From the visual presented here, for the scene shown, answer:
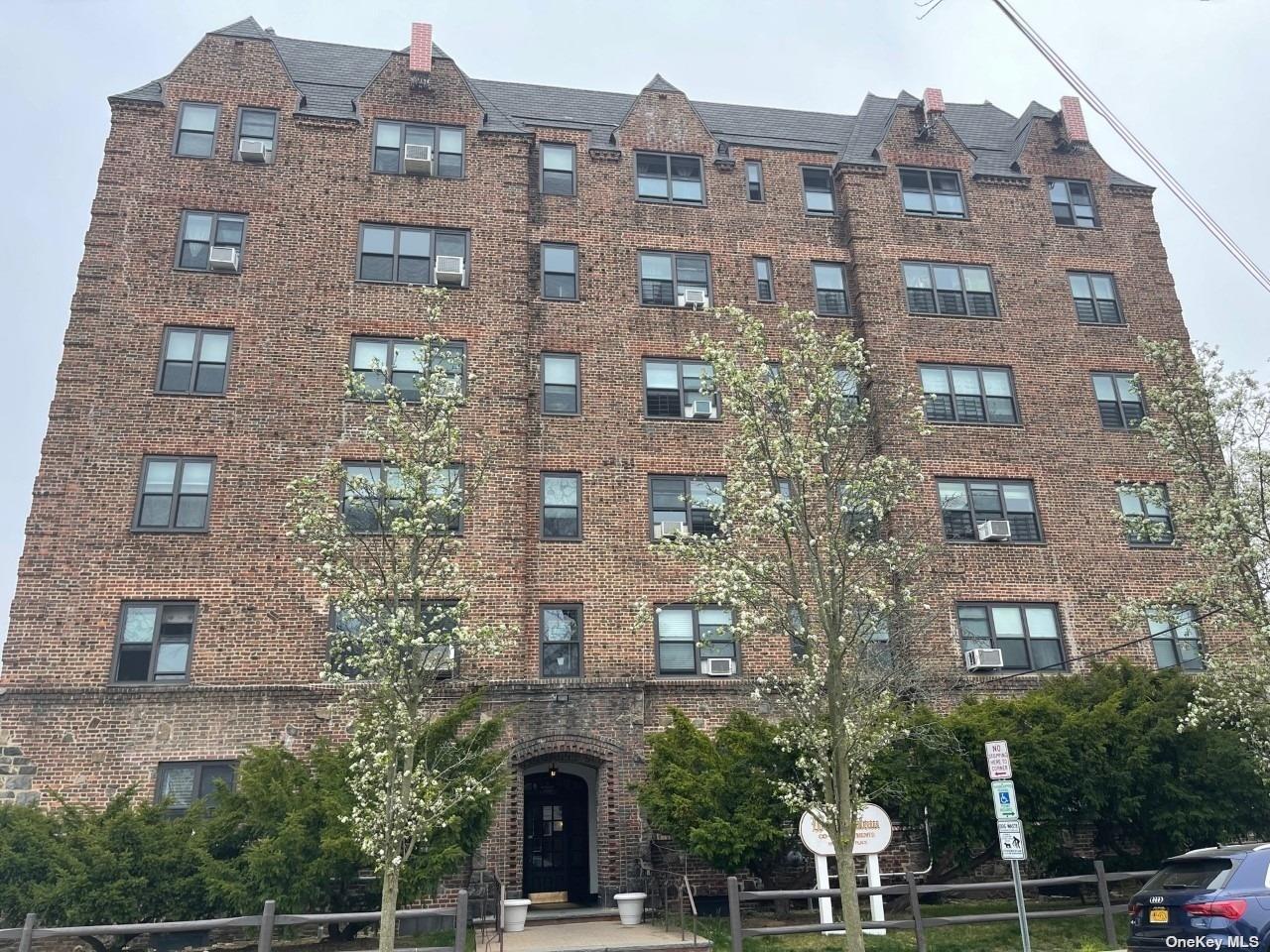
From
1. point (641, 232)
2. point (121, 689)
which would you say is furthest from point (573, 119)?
point (121, 689)

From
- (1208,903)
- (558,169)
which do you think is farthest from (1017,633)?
(558,169)

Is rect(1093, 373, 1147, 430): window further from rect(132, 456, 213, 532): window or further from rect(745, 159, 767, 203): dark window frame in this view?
rect(132, 456, 213, 532): window

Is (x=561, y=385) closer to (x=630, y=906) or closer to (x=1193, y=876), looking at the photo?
(x=630, y=906)

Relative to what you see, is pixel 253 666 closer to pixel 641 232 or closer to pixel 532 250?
pixel 532 250

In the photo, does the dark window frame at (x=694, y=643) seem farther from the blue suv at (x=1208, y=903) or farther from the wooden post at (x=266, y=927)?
the blue suv at (x=1208, y=903)

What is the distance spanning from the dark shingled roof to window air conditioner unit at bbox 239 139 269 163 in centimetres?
145

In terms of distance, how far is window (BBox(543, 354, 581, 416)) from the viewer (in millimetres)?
20875

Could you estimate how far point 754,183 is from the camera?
24.4m

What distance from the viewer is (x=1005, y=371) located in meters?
23.1

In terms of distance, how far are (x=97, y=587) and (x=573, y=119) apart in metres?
16.4

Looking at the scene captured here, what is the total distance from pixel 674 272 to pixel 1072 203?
37.5 ft

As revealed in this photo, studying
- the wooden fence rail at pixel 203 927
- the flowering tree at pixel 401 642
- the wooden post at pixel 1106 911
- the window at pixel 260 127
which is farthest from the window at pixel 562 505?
the wooden post at pixel 1106 911

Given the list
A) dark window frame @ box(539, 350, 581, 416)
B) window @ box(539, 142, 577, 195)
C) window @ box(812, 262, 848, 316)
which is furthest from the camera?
window @ box(812, 262, 848, 316)

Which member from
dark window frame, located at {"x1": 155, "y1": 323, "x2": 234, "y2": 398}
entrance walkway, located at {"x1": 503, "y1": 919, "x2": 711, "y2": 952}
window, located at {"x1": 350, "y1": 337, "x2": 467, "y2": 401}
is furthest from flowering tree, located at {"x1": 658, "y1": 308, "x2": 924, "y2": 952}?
dark window frame, located at {"x1": 155, "y1": 323, "x2": 234, "y2": 398}
